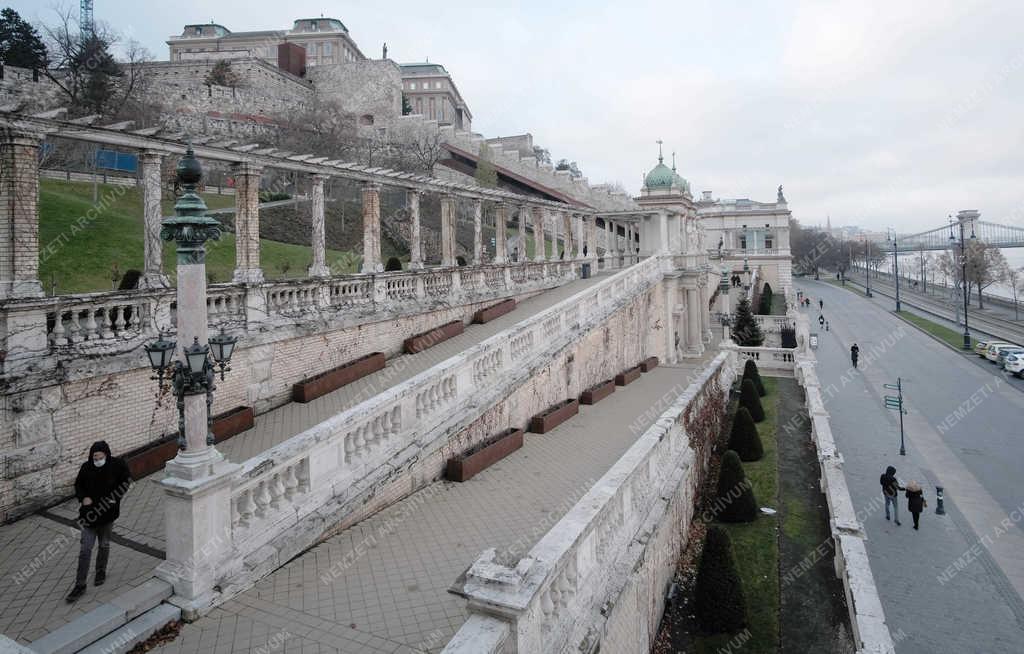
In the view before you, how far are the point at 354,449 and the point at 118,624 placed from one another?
3107 mm

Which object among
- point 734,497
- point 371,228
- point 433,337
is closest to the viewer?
point 734,497

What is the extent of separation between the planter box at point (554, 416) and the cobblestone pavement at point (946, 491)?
7448mm

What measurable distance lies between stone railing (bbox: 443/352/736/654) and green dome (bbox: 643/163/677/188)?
26971mm

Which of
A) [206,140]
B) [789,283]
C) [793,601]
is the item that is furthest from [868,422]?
[789,283]

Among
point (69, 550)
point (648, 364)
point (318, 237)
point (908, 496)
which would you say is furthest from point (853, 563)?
point (648, 364)

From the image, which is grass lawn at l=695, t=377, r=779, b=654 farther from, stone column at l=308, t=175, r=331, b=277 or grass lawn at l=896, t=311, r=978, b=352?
grass lawn at l=896, t=311, r=978, b=352

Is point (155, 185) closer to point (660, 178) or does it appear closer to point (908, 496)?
point (908, 496)

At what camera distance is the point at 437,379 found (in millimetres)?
10125

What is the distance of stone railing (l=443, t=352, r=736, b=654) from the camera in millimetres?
5141

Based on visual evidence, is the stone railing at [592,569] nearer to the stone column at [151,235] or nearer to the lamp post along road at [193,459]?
the lamp post along road at [193,459]

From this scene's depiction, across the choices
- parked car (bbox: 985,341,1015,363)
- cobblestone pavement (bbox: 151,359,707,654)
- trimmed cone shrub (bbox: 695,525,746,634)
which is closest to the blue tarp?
cobblestone pavement (bbox: 151,359,707,654)

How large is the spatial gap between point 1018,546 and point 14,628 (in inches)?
754

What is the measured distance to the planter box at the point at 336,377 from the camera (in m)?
12.2

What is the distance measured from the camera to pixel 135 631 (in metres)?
5.62
